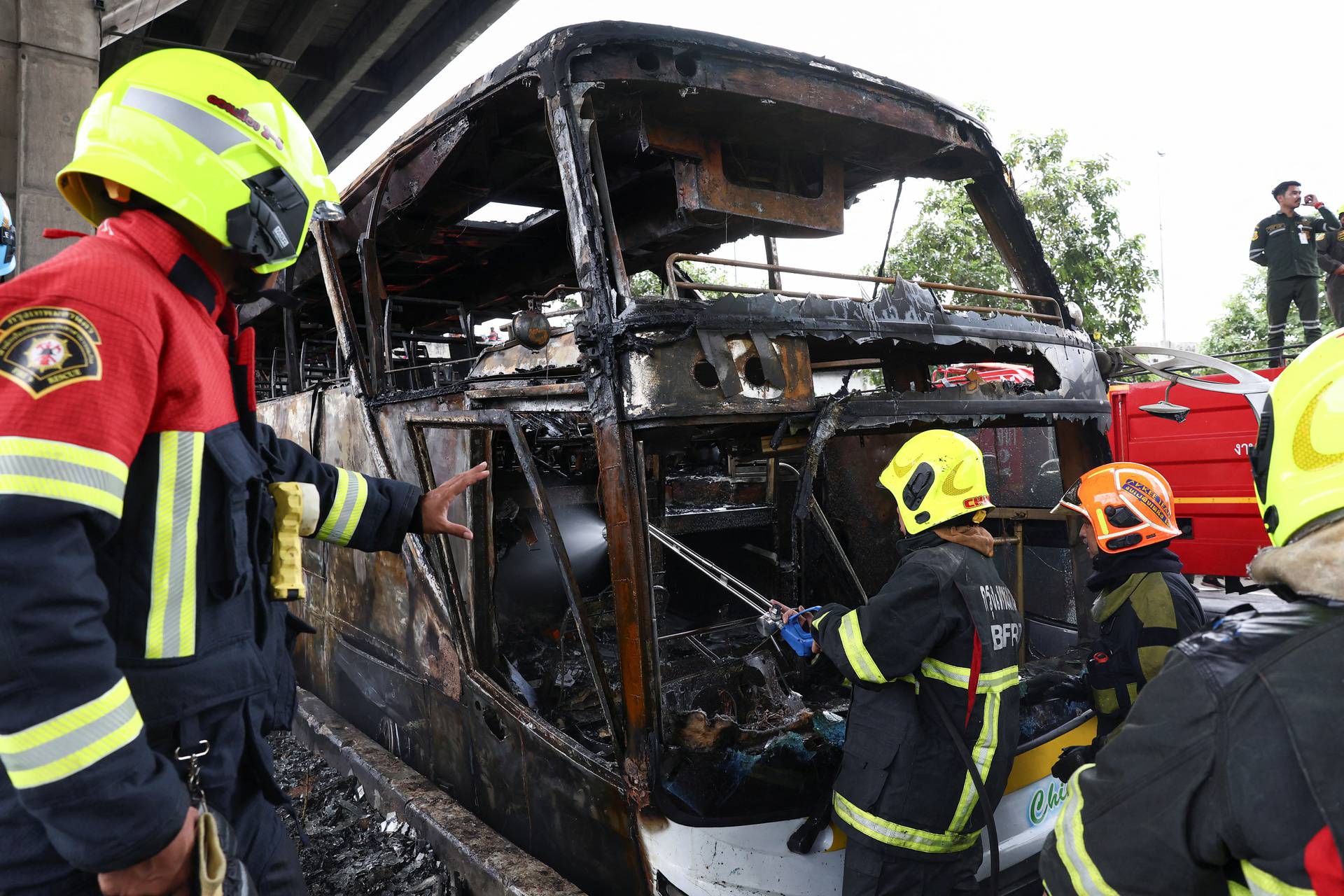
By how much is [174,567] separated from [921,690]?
217 cm

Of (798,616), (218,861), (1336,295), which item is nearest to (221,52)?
(798,616)

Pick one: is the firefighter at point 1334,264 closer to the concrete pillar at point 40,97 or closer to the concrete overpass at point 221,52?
the concrete overpass at point 221,52

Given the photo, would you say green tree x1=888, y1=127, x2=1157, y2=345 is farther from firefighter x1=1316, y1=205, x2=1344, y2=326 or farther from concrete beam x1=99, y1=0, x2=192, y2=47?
concrete beam x1=99, y1=0, x2=192, y2=47

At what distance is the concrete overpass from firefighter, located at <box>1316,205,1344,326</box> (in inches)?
333

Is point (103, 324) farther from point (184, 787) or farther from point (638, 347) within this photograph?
point (638, 347)

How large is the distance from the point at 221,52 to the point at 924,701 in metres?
8.52

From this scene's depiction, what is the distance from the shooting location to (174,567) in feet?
4.67

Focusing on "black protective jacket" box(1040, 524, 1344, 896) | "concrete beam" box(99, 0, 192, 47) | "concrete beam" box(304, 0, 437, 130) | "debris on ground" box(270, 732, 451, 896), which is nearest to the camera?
"black protective jacket" box(1040, 524, 1344, 896)

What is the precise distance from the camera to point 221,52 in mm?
7605

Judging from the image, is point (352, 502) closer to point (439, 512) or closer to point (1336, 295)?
point (439, 512)

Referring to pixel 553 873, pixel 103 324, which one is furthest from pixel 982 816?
pixel 103 324

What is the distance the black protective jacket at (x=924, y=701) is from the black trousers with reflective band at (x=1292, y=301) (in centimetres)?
762

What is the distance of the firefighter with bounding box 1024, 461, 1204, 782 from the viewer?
2.94 m

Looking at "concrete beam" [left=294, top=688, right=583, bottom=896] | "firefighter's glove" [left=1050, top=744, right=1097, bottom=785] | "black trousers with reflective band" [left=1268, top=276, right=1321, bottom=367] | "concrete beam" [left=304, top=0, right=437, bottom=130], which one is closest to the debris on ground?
"concrete beam" [left=294, top=688, right=583, bottom=896]
